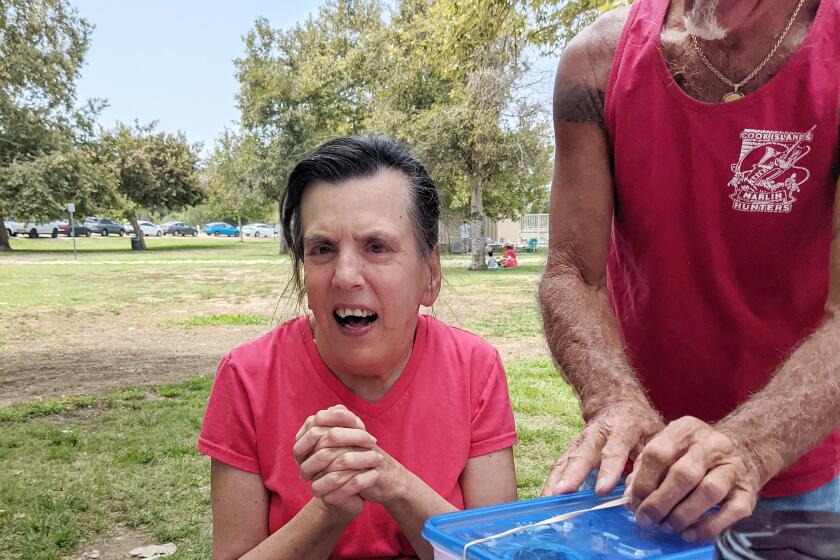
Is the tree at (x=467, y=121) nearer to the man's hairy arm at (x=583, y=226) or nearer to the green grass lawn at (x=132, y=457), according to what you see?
the green grass lawn at (x=132, y=457)

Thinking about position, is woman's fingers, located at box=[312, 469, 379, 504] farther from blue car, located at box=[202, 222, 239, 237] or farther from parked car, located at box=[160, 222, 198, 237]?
blue car, located at box=[202, 222, 239, 237]

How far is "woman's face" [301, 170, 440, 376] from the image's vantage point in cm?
196

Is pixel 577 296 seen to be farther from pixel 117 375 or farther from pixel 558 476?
pixel 117 375

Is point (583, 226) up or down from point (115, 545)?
up

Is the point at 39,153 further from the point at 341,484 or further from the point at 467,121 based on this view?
the point at 341,484

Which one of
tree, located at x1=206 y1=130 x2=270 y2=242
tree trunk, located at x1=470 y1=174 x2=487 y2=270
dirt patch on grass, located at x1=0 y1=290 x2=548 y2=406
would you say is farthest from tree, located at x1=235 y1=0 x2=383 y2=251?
dirt patch on grass, located at x1=0 y1=290 x2=548 y2=406

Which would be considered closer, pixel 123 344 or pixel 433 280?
pixel 433 280

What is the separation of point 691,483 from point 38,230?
5975cm

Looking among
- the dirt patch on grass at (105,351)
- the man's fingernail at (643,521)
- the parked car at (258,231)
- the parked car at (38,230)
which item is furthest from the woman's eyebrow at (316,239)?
the parked car at (258,231)

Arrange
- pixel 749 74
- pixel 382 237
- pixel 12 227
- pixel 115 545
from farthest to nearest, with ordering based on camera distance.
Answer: pixel 12 227 → pixel 115 545 → pixel 382 237 → pixel 749 74

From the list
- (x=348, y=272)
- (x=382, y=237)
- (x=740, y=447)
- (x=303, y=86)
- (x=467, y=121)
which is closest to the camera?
(x=740, y=447)

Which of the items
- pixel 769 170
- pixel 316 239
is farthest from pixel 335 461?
pixel 769 170

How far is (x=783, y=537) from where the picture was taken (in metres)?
0.81

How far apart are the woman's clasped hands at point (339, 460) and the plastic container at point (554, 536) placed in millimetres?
553
